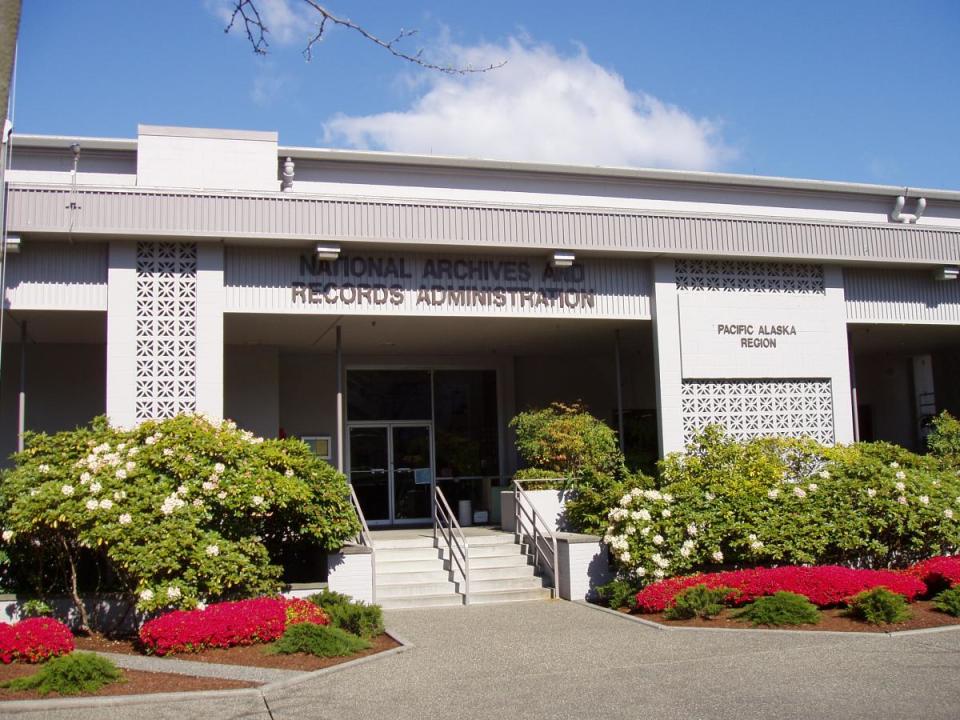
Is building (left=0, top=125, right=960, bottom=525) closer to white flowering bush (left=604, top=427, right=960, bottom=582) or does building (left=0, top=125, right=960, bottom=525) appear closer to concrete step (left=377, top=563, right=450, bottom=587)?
white flowering bush (left=604, top=427, right=960, bottom=582)

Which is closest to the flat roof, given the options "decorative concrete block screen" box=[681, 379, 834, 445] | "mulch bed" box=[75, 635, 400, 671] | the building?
the building

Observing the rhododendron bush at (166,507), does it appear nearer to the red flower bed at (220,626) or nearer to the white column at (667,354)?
the red flower bed at (220,626)

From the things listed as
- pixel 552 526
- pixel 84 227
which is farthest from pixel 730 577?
pixel 84 227

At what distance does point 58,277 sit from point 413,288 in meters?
5.28

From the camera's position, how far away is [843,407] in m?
17.2

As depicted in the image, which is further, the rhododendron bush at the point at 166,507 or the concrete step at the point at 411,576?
the concrete step at the point at 411,576

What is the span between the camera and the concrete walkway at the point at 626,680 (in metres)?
7.74

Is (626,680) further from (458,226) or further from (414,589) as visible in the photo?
(458,226)

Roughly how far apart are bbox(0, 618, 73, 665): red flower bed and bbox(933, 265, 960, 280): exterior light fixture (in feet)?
52.2

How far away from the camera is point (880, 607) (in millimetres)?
11102

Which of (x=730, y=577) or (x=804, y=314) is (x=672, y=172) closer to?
(x=804, y=314)

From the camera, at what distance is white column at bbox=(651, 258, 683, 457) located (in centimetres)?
1619

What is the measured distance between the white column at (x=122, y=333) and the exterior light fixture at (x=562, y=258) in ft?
21.4

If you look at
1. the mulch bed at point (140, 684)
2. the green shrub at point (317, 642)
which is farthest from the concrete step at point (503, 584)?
the mulch bed at point (140, 684)
